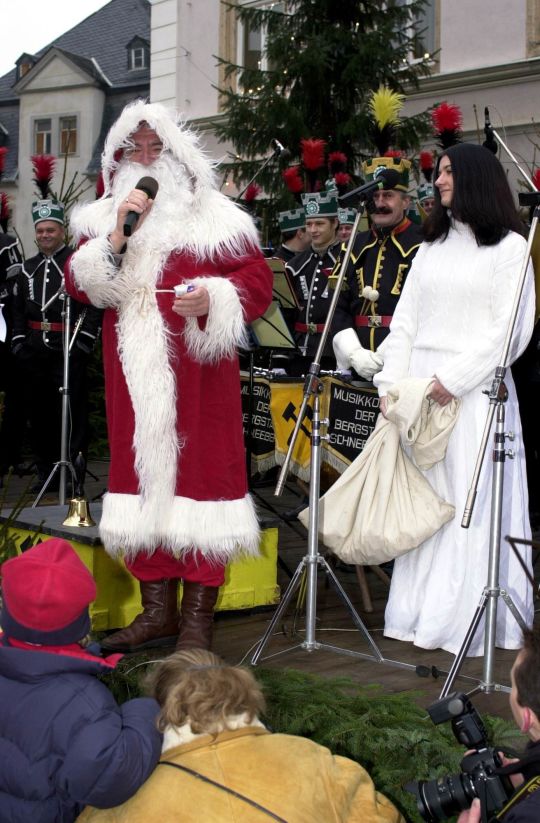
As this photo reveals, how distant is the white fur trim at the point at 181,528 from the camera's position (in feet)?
13.3

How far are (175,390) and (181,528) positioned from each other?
51cm

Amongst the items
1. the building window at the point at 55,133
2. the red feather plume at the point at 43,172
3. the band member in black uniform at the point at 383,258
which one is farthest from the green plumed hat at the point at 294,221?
the building window at the point at 55,133

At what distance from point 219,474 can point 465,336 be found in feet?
3.94

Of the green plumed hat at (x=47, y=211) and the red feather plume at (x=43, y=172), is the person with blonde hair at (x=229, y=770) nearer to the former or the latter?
the green plumed hat at (x=47, y=211)

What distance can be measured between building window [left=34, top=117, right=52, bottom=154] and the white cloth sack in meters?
31.4

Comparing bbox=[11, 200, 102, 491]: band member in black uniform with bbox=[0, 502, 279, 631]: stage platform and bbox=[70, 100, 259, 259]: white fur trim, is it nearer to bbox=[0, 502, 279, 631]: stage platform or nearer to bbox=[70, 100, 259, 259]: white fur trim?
bbox=[0, 502, 279, 631]: stage platform

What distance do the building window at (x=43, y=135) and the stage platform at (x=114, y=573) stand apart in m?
30.6

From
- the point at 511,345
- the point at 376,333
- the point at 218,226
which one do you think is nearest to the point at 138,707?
the point at 218,226

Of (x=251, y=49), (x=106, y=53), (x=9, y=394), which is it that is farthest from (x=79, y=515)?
(x=106, y=53)

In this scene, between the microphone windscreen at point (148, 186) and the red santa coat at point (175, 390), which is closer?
the microphone windscreen at point (148, 186)

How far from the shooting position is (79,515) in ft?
15.9

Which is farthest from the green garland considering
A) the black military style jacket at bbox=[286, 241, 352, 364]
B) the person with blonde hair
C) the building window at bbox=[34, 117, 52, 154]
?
the building window at bbox=[34, 117, 52, 154]

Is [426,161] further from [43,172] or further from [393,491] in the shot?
[393,491]

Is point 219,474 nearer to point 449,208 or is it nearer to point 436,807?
point 449,208
